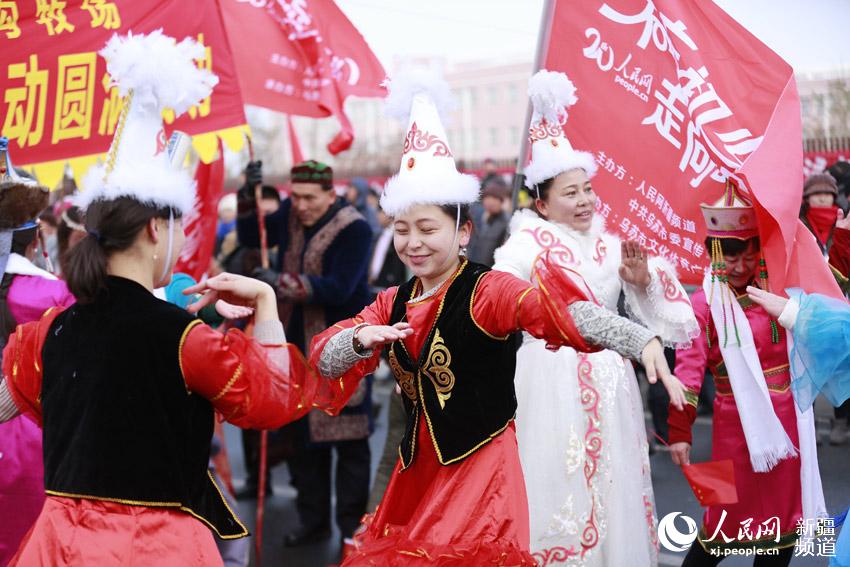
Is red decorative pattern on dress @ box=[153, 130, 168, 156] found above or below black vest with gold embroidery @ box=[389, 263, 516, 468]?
above

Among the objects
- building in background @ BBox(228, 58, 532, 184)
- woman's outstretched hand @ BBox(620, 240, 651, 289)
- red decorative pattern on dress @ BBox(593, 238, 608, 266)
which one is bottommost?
woman's outstretched hand @ BBox(620, 240, 651, 289)

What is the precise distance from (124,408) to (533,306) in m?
1.20

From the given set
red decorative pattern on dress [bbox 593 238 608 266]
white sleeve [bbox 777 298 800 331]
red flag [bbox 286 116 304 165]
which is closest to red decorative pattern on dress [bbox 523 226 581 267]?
red decorative pattern on dress [bbox 593 238 608 266]

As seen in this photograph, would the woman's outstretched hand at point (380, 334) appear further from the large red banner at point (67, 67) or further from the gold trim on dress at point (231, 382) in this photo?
the large red banner at point (67, 67)

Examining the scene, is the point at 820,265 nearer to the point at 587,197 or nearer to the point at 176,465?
the point at 587,197

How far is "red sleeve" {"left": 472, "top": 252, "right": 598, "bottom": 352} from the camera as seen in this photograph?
3.02m

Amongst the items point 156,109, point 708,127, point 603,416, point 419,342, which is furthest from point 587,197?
point 156,109

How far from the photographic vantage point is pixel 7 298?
398cm

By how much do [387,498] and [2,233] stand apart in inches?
68.9

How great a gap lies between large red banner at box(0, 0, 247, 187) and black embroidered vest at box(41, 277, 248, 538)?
8.54 feet

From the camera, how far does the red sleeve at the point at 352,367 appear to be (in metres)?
3.33

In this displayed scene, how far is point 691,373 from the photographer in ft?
14.6

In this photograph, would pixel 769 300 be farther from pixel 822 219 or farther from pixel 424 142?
pixel 822 219

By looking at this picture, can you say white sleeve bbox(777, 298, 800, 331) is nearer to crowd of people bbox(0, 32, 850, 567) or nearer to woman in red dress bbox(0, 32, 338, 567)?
crowd of people bbox(0, 32, 850, 567)
